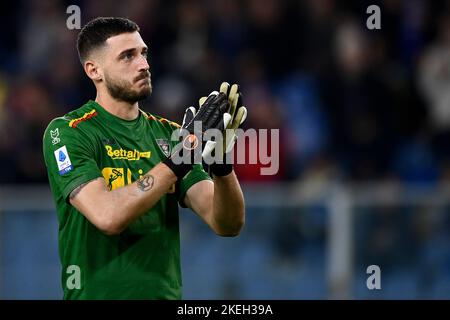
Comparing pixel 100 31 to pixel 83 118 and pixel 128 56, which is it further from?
pixel 83 118

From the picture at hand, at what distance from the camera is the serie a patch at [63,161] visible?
5570 mm

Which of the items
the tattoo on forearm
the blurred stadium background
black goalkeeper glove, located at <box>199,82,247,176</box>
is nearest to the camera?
the tattoo on forearm

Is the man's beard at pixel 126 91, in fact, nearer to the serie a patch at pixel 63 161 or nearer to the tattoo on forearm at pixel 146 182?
the serie a patch at pixel 63 161

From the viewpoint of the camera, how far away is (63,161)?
561 centimetres

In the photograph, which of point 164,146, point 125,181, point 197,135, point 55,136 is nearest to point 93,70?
point 55,136

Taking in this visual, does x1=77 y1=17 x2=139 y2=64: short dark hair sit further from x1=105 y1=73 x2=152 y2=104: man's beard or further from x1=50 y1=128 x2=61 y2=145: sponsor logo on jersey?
x1=50 y1=128 x2=61 y2=145: sponsor logo on jersey

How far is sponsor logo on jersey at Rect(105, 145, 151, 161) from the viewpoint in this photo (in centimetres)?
576

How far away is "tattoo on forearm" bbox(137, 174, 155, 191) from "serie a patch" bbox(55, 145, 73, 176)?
0.43 m

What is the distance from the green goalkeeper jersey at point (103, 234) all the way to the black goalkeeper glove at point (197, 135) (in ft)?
1.39

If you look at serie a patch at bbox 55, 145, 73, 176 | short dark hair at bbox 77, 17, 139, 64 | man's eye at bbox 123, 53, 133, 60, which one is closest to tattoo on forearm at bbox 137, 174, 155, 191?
serie a patch at bbox 55, 145, 73, 176

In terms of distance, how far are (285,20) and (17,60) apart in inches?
129

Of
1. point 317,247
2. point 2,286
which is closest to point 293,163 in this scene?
point 317,247

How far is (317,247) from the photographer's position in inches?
402
